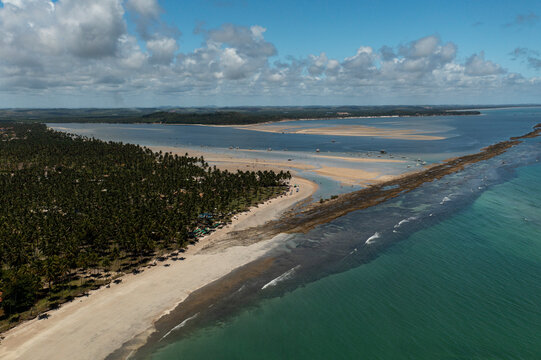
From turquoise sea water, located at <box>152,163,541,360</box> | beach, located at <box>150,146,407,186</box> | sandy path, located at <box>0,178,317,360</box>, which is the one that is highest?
beach, located at <box>150,146,407,186</box>

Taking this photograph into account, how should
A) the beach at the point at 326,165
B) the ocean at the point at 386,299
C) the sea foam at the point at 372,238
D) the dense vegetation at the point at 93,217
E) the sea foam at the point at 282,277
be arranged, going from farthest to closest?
the beach at the point at 326,165 → the sea foam at the point at 372,238 → the sea foam at the point at 282,277 → the dense vegetation at the point at 93,217 → the ocean at the point at 386,299

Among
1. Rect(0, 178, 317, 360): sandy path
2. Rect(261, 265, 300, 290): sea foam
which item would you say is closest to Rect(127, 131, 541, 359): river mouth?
Rect(261, 265, 300, 290): sea foam

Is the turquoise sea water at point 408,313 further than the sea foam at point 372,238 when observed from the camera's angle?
No

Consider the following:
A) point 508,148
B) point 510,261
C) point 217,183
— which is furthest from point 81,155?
point 508,148

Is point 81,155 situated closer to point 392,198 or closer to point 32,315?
point 32,315

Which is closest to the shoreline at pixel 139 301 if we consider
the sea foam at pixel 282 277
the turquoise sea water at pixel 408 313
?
the turquoise sea water at pixel 408 313

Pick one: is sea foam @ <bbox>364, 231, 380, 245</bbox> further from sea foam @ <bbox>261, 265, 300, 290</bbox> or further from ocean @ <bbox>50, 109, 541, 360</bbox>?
sea foam @ <bbox>261, 265, 300, 290</bbox>

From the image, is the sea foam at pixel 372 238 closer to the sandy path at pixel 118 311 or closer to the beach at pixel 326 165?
the sandy path at pixel 118 311
